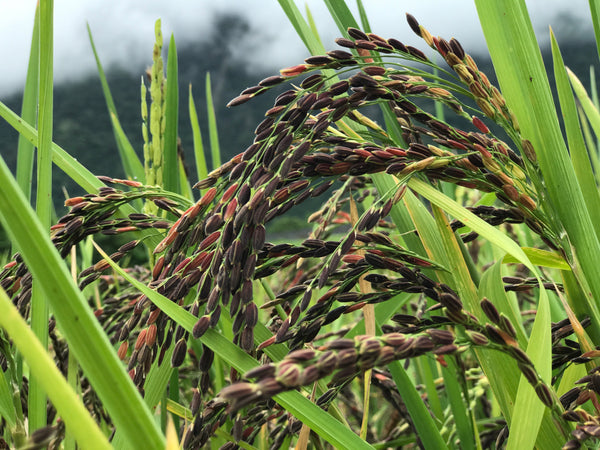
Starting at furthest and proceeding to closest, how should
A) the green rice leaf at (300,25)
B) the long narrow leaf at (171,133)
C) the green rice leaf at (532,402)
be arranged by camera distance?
1. the long narrow leaf at (171,133)
2. the green rice leaf at (300,25)
3. the green rice leaf at (532,402)

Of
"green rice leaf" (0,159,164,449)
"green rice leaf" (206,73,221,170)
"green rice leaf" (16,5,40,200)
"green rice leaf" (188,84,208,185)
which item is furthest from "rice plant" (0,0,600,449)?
"green rice leaf" (206,73,221,170)

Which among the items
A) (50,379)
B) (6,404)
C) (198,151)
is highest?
(198,151)

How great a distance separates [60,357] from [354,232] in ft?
2.30

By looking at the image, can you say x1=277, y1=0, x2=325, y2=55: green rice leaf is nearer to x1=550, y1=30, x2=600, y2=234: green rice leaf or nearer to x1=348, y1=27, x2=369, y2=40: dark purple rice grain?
x1=348, y1=27, x2=369, y2=40: dark purple rice grain

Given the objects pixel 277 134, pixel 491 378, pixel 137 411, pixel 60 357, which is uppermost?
pixel 277 134

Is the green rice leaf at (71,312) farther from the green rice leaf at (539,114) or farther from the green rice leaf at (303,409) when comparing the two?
the green rice leaf at (539,114)

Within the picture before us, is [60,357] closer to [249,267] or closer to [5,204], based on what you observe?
[249,267]

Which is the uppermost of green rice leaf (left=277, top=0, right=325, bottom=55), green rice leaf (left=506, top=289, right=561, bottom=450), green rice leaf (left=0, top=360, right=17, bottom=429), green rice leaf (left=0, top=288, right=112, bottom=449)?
green rice leaf (left=277, top=0, right=325, bottom=55)

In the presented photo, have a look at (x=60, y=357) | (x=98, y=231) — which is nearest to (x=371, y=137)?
(x=98, y=231)

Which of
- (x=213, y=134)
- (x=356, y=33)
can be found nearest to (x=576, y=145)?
(x=356, y=33)

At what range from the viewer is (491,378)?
66cm

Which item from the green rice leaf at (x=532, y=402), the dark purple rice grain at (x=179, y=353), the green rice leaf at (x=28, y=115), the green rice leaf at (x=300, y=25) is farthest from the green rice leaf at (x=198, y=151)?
the green rice leaf at (x=532, y=402)

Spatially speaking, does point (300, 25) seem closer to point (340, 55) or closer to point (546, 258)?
point (340, 55)

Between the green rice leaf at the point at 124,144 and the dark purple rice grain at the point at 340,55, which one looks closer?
the dark purple rice grain at the point at 340,55
